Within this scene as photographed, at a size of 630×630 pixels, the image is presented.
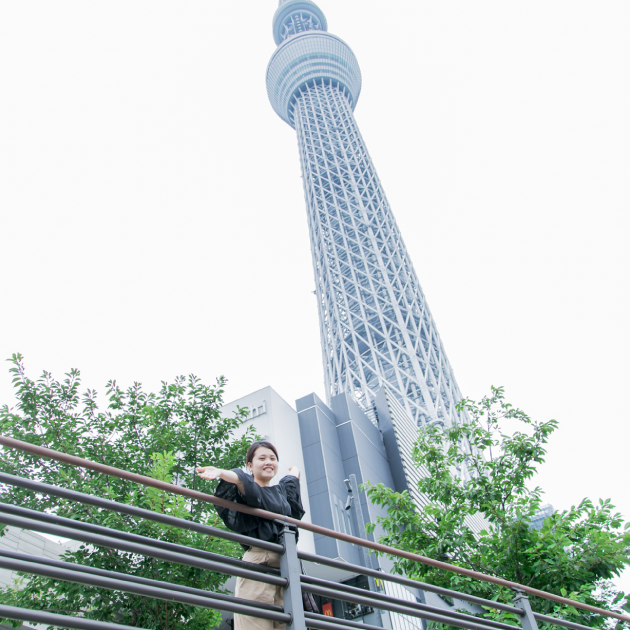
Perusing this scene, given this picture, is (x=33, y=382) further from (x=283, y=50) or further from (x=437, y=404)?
(x=283, y=50)

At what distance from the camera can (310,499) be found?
54.9ft

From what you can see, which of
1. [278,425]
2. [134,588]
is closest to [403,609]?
[134,588]

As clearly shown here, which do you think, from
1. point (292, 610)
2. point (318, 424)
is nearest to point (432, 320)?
point (318, 424)

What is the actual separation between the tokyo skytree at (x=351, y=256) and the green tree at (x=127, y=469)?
2515 cm

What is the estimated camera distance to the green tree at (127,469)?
698 cm

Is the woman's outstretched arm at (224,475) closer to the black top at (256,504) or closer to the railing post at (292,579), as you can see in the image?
the black top at (256,504)

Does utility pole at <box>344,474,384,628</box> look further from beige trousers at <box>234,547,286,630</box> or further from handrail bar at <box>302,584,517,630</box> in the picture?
beige trousers at <box>234,547,286,630</box>

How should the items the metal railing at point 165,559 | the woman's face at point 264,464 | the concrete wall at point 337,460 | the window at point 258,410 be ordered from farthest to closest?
the window at point 258,410
the concrete wall at point 337,460
the woman's face at point 264,464
the metal railing at point 165,559

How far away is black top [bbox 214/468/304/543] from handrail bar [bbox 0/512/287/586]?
29 centimetres

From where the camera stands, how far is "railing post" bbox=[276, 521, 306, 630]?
258 centimetres

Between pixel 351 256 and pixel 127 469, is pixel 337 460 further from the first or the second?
pixel 351 256

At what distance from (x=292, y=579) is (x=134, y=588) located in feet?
2.54

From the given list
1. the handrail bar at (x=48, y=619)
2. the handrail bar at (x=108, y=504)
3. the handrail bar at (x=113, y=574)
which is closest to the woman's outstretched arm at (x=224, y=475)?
the handrail bar at (x=108, y=504)

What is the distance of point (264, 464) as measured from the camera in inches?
132
